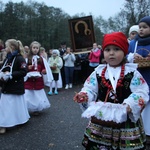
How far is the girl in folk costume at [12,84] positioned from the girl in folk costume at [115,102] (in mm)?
2702

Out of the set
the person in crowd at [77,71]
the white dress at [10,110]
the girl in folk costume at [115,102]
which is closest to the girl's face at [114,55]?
Answer: the girl in folk costume at [115,102]

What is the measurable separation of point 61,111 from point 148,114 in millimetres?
3339

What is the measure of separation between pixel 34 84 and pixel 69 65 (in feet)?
16.5

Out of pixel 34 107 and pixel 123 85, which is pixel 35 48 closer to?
pixel 34 107

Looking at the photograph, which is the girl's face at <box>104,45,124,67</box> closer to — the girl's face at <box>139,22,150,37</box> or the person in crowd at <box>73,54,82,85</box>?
the girl's face at <box>139,22,150,37</box>

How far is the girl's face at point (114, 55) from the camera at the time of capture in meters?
2.51

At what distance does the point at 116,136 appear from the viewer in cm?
242

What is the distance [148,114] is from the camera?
12.8 ft

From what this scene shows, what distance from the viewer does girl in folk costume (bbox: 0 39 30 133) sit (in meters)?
5.01

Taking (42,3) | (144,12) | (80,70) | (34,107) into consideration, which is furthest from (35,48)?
(42,3)

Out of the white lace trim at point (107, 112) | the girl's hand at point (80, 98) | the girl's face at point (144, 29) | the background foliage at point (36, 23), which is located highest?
the background foliage at point (36, 23)

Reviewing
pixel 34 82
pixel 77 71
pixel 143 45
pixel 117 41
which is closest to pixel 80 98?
pixel 117 41

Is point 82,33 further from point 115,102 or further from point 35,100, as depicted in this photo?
point 115,102

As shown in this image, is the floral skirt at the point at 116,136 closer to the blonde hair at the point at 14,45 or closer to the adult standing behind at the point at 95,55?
the blonde hair at the point at 14,45
